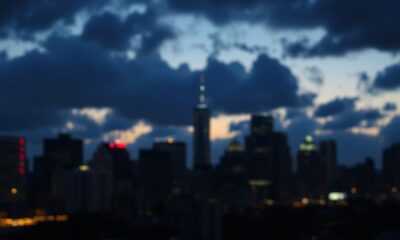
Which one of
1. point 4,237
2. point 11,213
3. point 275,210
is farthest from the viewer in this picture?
point 275,210

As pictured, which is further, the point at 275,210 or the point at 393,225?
the point at 275,210

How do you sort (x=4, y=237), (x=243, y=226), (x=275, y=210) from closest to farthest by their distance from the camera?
(x=4, y=237) < (x=243, y=226) < (x=275, y=210)

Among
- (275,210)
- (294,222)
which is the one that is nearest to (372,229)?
(294,222)

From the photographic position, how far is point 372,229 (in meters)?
142

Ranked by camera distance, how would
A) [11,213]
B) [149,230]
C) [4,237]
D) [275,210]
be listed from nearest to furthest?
[4,237] → [149,230] → [11,213] → [275,210]

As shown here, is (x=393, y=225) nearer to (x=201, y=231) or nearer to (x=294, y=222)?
(x=294, y=222)

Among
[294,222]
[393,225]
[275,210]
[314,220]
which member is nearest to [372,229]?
[393,225]

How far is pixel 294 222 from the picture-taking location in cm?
15812

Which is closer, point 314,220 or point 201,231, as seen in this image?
point 201,231

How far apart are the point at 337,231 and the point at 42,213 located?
72645 millimetres

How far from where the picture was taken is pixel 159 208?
609 feet

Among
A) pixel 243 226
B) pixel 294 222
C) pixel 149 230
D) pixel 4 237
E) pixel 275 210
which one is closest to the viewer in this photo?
pixel 4 237

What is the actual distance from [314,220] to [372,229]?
3412 centimetres

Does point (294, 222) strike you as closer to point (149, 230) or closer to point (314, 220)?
point (314, 220)
